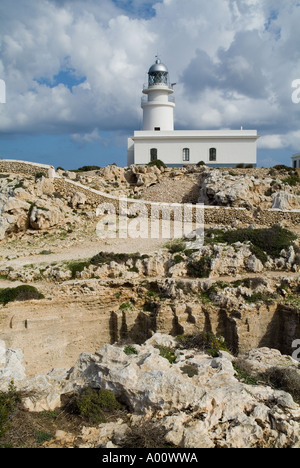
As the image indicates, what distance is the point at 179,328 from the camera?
1127 centimetres

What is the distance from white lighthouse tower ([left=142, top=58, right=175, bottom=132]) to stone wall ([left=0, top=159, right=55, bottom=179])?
12.3m

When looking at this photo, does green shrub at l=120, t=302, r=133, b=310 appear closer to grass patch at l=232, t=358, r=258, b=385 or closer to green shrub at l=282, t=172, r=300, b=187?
grass patch at l=232, t=358, r=258, b=385

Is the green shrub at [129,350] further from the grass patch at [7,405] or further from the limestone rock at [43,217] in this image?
the limestone rock at [43,217]

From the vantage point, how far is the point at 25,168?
2364 centimetres

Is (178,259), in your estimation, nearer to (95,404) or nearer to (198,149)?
(95,404)

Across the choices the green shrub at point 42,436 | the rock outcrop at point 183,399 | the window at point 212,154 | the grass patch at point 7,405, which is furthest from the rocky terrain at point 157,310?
the window at point 212,154

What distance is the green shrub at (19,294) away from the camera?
1169cm

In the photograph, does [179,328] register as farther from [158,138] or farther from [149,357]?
[158,138]

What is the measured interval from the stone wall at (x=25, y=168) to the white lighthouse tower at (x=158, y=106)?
12.3 metres

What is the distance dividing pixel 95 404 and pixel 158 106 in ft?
97.7

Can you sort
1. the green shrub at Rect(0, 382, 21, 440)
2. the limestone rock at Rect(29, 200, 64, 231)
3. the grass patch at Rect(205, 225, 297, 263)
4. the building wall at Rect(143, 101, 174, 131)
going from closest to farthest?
the green shrub at Rect(0, 382, 21, 440) → the grass patch at Rect(205, 225, 297, 263) → the limestone rock at Rect(29, 200, 64, 231) → the building wall at Rect(143, 101, 174, 131)

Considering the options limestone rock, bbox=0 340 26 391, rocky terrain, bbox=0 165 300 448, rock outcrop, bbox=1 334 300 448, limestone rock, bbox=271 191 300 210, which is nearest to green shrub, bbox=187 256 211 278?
rocky terrain, bbox=0 165 300 448


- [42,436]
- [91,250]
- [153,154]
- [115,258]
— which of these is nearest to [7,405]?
[42,436]

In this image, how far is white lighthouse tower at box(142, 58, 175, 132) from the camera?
32.9 meters
